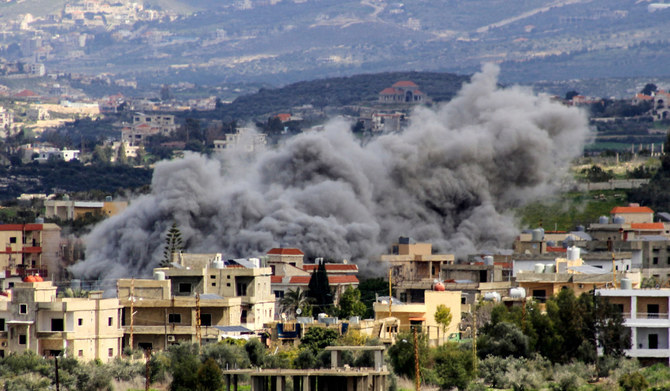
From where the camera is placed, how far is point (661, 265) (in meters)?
78.2

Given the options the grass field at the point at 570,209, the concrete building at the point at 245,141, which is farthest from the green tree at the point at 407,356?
the concrete building at the point at 245,141

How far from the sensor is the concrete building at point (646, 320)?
54125 millimetres

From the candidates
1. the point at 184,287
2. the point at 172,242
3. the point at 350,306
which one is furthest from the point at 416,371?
the point at 172,242

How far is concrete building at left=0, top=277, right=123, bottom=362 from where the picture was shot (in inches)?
2103

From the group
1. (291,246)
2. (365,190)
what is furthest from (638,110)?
(291,246)

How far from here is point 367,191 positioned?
309 ft

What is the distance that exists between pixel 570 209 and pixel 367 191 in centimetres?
1245

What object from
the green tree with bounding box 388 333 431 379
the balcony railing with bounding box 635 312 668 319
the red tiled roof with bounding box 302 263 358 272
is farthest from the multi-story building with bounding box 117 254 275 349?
the balcony railing with bounding box 635 312 668 319

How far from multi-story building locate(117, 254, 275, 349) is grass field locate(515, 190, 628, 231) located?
3291 centimetres

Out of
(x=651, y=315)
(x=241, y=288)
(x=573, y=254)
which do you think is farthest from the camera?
(x=573, y=254)

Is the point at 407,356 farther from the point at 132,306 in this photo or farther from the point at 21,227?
the point at 21,227

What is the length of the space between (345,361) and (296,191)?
139 feet

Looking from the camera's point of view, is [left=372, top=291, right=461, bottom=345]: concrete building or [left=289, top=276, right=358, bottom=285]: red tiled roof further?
[left=289, top=276, right=358, bottom=285]: red tiled roof

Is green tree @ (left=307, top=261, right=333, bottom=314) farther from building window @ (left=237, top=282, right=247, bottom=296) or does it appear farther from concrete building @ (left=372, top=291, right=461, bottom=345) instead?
concrete building @ (left=372, top=291, right=461, bottom=345)
